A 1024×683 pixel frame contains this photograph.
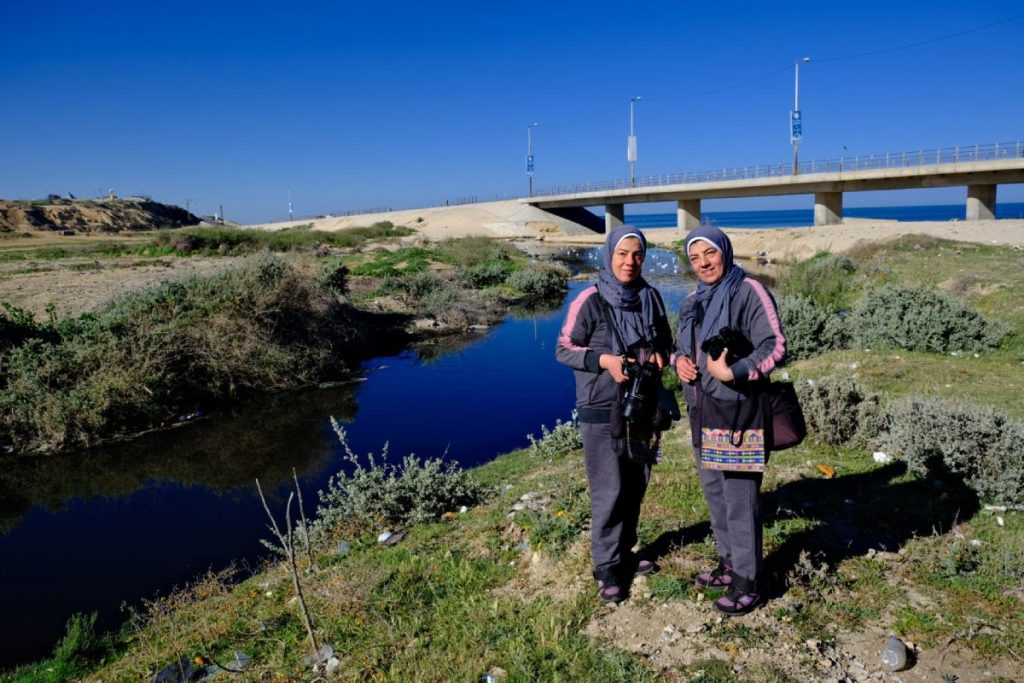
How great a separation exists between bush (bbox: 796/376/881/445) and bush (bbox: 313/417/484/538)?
138 inches

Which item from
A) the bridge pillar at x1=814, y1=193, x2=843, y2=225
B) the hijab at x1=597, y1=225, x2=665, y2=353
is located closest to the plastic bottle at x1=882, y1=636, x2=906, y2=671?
the hijab at x1=597, y1=225, x2=665, y2=353

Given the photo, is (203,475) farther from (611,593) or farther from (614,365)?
(614,365)

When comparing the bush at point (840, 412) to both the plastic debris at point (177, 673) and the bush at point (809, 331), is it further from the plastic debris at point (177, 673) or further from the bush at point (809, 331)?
the plastic debris at point (177, 673)

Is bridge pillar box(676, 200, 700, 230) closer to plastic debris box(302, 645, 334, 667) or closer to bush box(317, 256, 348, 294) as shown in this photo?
bush box(317, 256, 348, 294)

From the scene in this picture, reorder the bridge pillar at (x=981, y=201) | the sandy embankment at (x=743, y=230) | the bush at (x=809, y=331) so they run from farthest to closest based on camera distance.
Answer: the bridge pillar at (x=981, y=201) < the sandy embankment at (x=743, y=230) < the bush at (x=809, y=331)

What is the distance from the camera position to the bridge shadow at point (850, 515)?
14.4 ft

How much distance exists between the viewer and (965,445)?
5527 millimetres

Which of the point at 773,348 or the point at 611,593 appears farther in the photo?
the point at 611,593

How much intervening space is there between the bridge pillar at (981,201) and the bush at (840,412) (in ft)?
109

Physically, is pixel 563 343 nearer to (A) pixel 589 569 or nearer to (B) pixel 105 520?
(A) pixel 589 569

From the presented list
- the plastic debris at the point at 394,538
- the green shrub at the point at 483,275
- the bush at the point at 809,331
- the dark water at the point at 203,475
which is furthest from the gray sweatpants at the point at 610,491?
the green shrub at the point at 483,275

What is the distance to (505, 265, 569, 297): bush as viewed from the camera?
26734 mm

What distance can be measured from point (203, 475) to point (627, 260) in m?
7.67

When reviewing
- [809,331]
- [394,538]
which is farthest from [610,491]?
[809,331]
